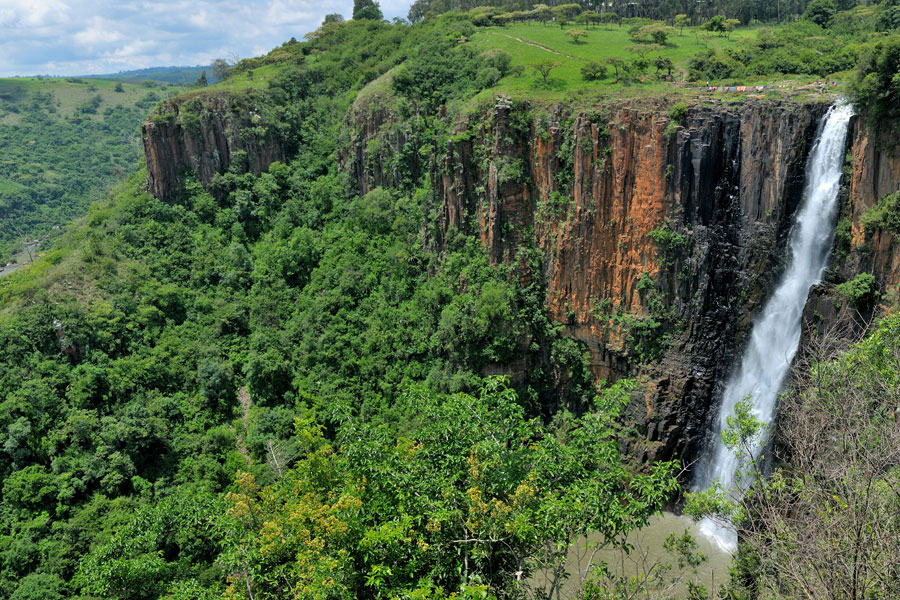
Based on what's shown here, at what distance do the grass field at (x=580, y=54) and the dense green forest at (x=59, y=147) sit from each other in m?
40.0

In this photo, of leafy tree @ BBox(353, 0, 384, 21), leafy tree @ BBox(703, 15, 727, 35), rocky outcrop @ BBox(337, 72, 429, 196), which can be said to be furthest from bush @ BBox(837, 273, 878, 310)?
leafy tree @ BBox(353, 0, 384, 21)

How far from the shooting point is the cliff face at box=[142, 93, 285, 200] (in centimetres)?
3706

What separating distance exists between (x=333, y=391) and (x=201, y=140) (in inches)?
823

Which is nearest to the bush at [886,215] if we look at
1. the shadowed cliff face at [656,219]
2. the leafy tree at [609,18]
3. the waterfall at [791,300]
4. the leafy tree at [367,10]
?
the shadowed cliff face at [656,219]

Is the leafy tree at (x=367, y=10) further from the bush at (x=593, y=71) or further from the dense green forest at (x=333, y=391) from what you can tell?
the bush at (x=593, y=71)

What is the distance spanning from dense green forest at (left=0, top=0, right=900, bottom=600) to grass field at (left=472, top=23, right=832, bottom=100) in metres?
0.91

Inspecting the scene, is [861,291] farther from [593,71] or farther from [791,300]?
[593,71]

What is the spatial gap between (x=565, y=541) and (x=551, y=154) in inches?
802

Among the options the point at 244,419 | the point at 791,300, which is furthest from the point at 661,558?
the point at 244,419

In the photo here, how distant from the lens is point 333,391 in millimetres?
28734

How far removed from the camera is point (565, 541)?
10391 mm

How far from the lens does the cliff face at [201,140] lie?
3706cm

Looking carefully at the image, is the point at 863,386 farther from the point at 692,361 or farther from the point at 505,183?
the point at 505,183

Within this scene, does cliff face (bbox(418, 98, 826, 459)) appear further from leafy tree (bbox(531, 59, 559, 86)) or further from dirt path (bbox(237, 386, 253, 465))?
dirt path (bbox(237, 386, 253, 465))
